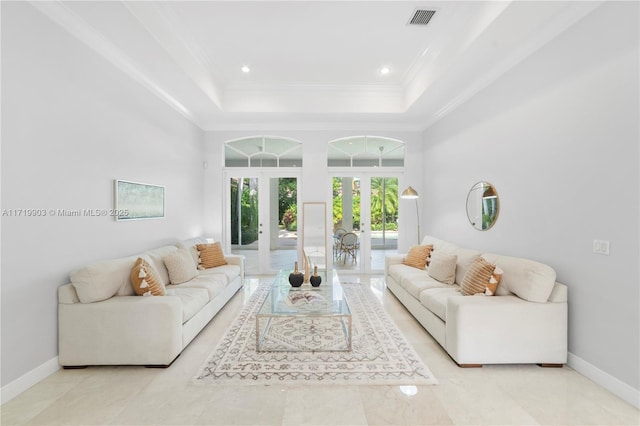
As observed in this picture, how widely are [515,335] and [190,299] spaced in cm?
301

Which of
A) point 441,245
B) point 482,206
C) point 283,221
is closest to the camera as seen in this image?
point 482,206

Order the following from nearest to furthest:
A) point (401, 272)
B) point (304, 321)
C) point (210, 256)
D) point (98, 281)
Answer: point (98, 281) < point (304, 321) < point (401, 272) < point (210, 256)

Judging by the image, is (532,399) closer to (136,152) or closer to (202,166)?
(136,152)

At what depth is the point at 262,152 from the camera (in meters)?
6.50

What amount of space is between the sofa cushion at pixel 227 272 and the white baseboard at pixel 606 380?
3.84 metres

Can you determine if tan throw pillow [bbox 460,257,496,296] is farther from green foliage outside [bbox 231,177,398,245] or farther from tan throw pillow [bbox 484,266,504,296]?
green foliage outside [bbox 231,177,398,245]

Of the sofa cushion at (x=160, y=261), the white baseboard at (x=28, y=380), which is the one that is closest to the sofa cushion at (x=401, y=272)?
the sofa cushion at (x=160, y=261)

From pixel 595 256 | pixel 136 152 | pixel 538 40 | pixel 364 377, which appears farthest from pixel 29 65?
pixel 595 256

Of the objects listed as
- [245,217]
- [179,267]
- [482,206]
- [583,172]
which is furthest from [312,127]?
[583,172]

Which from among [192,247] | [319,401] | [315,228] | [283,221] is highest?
[283,221]

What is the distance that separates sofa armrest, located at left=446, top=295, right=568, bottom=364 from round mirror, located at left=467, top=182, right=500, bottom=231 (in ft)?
4.57

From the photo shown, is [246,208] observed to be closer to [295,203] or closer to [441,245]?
[295,203]

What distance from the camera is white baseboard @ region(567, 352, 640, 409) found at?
2262mm

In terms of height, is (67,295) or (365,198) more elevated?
(365,198)
